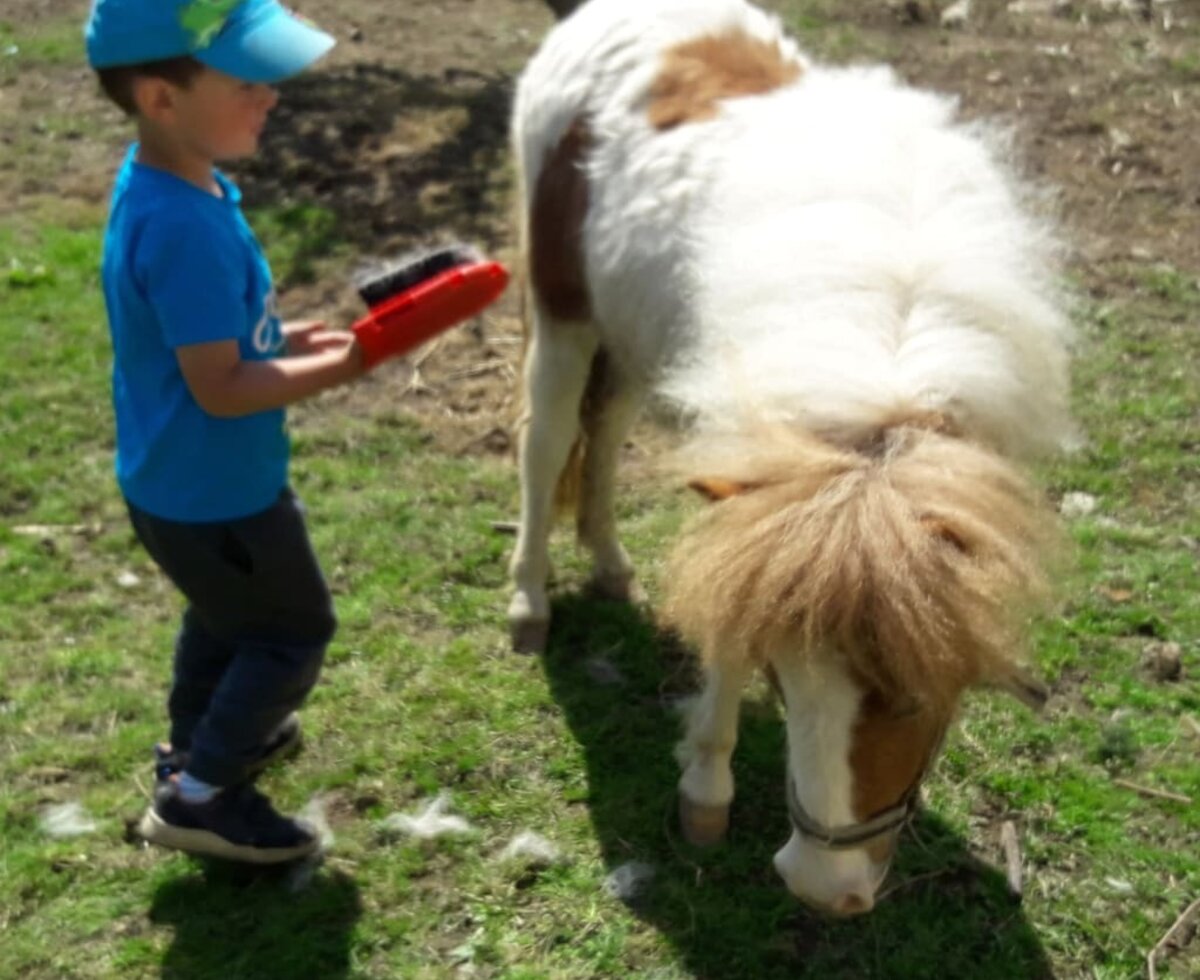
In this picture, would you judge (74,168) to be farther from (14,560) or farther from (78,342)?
(14,560)

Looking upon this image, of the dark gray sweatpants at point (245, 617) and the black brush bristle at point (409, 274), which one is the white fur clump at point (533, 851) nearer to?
the dark gray sweatpants at point (245, 617)

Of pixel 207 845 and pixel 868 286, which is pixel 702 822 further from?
pixel 868 286

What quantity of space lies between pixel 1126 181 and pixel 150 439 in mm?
5000

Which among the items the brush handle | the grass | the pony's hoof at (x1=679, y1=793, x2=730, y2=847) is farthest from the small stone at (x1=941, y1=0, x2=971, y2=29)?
the brush handle

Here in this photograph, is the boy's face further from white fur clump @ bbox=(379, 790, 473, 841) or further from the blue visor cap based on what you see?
white fur clump @ bbox=(379, 790, 473, 841)

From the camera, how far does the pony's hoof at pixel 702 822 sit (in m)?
2.98

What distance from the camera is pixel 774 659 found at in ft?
6.79

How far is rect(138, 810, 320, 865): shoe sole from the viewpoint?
2804 mm

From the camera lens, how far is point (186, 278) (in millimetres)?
2199

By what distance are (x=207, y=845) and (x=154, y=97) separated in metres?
1.55

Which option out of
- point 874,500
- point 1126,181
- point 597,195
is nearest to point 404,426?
point 597,195

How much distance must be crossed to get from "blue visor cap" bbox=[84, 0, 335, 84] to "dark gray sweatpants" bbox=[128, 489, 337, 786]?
84 centimetres

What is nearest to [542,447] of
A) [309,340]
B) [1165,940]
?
[309,340]

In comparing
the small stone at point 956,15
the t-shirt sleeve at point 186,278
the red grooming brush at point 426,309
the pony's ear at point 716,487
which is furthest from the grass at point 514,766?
the small stone at point 956,15
